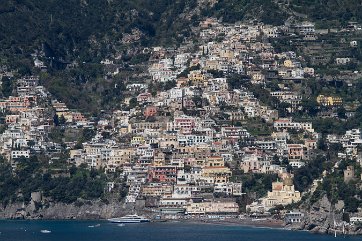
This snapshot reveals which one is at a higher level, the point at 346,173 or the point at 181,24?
the point at 181,24

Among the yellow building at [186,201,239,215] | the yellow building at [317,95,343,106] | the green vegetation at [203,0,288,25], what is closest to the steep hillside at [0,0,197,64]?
the green vegetation at [203,0,288,25]

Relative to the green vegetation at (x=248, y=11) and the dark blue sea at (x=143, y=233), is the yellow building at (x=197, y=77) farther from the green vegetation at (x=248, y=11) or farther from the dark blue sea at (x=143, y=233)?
the dark blue sea at (x=143, y=233)

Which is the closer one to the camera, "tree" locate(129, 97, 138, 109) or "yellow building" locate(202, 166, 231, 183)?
"yellow building" locate(202, 166, 231, 183)

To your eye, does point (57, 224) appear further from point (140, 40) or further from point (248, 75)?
point (140, 40)

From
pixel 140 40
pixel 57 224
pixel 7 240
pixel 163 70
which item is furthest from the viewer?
pixel 140 40

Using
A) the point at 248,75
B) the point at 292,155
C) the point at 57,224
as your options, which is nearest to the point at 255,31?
the point at 248,75

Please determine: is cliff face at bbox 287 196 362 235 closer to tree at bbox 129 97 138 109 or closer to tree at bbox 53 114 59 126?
tree at bbox 129 97 138 109

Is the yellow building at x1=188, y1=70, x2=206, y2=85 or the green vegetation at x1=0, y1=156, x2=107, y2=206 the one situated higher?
the yellow building at x1=188, y1=70, x2=206, y2=85

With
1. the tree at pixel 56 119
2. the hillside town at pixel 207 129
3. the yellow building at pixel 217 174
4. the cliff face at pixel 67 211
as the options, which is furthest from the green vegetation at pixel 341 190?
the tree at pixel 56 119
